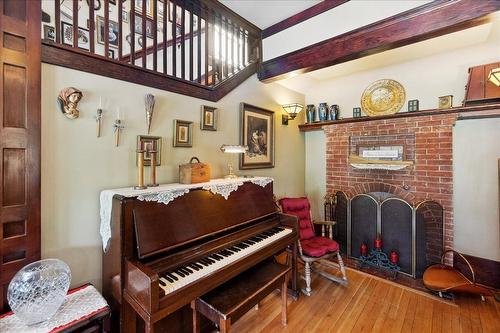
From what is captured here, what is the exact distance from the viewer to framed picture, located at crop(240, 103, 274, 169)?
271cm

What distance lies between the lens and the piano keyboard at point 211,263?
1.34m

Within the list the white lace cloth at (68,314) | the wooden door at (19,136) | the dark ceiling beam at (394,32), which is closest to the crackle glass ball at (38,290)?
the white lace cloth at (68,314)

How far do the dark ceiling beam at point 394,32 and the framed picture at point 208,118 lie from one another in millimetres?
990

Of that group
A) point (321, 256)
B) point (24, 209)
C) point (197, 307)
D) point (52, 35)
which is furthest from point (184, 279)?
point (52, 35)

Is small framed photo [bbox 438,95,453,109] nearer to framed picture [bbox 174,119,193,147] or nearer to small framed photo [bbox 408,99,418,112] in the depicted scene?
small framed photo [bbox 408,99,418,112]

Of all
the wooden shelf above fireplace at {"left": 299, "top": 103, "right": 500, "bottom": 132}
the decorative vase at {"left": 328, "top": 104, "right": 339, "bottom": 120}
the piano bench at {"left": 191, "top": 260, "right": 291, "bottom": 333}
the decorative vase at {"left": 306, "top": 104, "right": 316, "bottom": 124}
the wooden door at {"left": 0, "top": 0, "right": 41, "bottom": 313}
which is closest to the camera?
the wooden door at {"left": 0, "top": 0, "right": 41, "bottom": 313}

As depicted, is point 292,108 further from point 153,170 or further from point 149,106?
point 153,170

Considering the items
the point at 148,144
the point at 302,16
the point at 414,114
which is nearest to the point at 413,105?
the point at 414,114

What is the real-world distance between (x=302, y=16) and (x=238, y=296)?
8.96 ft

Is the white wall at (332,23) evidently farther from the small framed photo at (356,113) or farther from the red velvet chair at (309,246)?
the red velvet chair at (309,246)

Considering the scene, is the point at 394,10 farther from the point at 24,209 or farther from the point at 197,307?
the point at 24,209

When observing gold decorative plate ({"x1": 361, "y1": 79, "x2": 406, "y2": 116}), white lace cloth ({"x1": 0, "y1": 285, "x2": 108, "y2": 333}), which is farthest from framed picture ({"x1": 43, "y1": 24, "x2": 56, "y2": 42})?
gold decorative plate ({"x1": 361, "y1": 79, "x2": 406, "y2": 116})

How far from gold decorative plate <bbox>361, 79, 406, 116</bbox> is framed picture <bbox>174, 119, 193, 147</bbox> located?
257cm

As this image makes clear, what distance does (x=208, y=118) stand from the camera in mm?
2287
